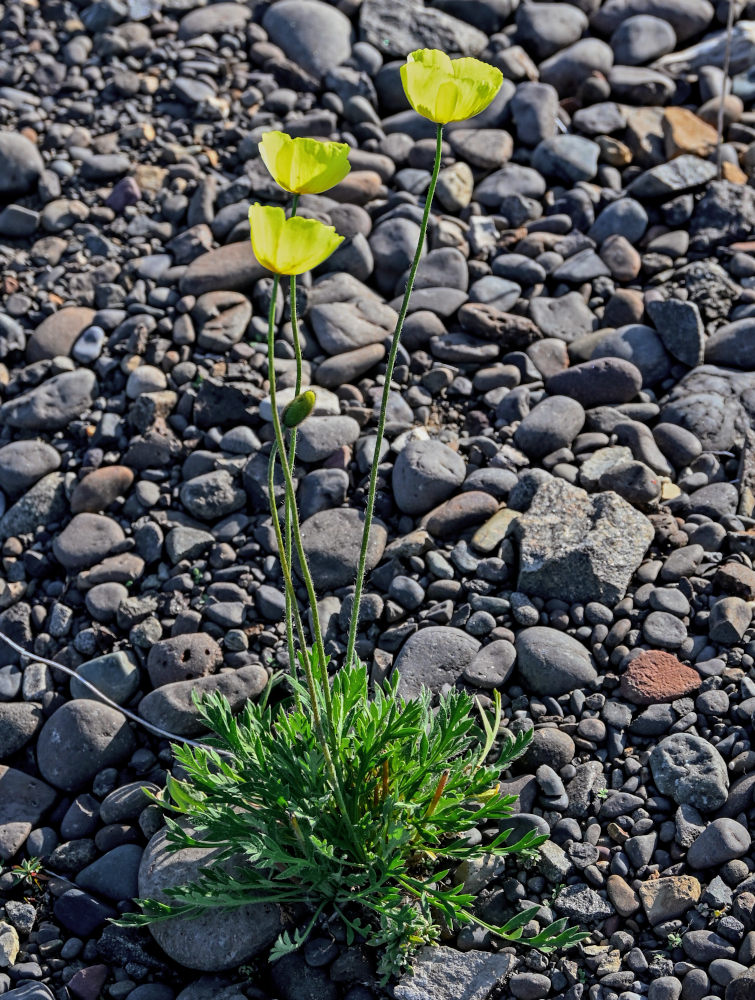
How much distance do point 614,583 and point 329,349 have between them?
1.53 meters

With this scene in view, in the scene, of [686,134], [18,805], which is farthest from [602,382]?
[18,805]

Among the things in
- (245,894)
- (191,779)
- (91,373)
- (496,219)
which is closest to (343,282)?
(496,219)

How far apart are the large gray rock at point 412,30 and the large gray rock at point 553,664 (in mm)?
3362

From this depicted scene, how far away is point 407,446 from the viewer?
391 centimetres

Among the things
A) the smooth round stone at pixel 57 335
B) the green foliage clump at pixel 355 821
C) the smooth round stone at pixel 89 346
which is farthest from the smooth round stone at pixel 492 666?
the smooth round stone at pixel 57 335

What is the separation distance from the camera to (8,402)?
167 inches

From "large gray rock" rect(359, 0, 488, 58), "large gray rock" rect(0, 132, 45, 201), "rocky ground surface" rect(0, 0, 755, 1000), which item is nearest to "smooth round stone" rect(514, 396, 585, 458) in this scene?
"rocky ground surface" rect(0, 0, 755, 1000)

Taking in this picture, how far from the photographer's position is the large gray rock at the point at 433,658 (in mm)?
3320

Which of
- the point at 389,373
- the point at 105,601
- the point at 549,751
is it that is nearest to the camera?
the point at 389,373

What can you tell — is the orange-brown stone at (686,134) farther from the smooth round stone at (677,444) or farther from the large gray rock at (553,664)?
the large gray rock at (553,664)

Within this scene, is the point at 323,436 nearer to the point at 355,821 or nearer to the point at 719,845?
the point at 355,821

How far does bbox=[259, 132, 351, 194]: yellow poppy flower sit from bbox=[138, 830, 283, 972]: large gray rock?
5.74 feet

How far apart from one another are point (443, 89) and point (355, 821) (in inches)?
68.1

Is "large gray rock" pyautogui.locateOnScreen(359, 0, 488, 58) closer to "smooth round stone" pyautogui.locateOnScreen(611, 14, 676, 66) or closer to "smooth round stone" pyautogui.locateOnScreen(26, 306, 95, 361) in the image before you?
"smooth round stone" pyautogui.locateOnScreen(611, 14, 676, 66)
